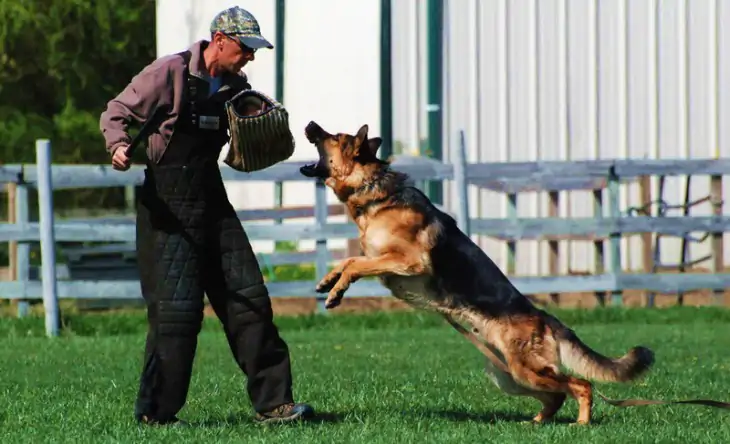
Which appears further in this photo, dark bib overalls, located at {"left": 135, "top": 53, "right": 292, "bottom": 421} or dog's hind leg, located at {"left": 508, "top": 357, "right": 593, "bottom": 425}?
dog's hind leg, located at {"left": 508, "top": 357, "right": 593, "bottom": 425}

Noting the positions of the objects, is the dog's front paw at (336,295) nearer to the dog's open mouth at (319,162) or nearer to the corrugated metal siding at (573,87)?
the dog's open mouth at (319,162)

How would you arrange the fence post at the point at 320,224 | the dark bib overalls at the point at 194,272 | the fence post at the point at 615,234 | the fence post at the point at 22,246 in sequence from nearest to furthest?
the dark bib overalls at the point at 194,272 < the fence post at the point at 22,246 < the fence post at the point at 320,224 < the fence post at the point at 615,234

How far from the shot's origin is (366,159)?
794cm

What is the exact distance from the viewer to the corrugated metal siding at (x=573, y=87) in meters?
17.5

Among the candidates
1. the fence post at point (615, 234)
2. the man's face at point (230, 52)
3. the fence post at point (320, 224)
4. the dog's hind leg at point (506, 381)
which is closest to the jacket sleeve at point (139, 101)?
the man's face at point (230, 52)

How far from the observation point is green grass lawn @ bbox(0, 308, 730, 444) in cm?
693

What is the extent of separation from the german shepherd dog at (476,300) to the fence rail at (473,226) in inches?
247

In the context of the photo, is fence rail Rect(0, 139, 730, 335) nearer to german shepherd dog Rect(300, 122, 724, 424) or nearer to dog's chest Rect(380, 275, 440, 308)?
german shepherd dog Rect(300, 122, 724, 424)

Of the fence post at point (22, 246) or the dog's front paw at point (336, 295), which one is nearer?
the dog's front paw at point (336, 295)

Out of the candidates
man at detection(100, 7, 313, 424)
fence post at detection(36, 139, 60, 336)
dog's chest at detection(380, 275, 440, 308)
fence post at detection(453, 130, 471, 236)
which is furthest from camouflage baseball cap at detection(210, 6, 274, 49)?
fence post at detection(453, 130, 471, 236)

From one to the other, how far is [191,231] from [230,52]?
87 cm

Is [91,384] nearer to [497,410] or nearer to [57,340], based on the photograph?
[497,410]

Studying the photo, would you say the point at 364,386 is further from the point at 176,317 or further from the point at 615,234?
the point at 615,234

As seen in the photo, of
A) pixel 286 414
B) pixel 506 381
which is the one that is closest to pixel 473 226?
pixel 506 381
